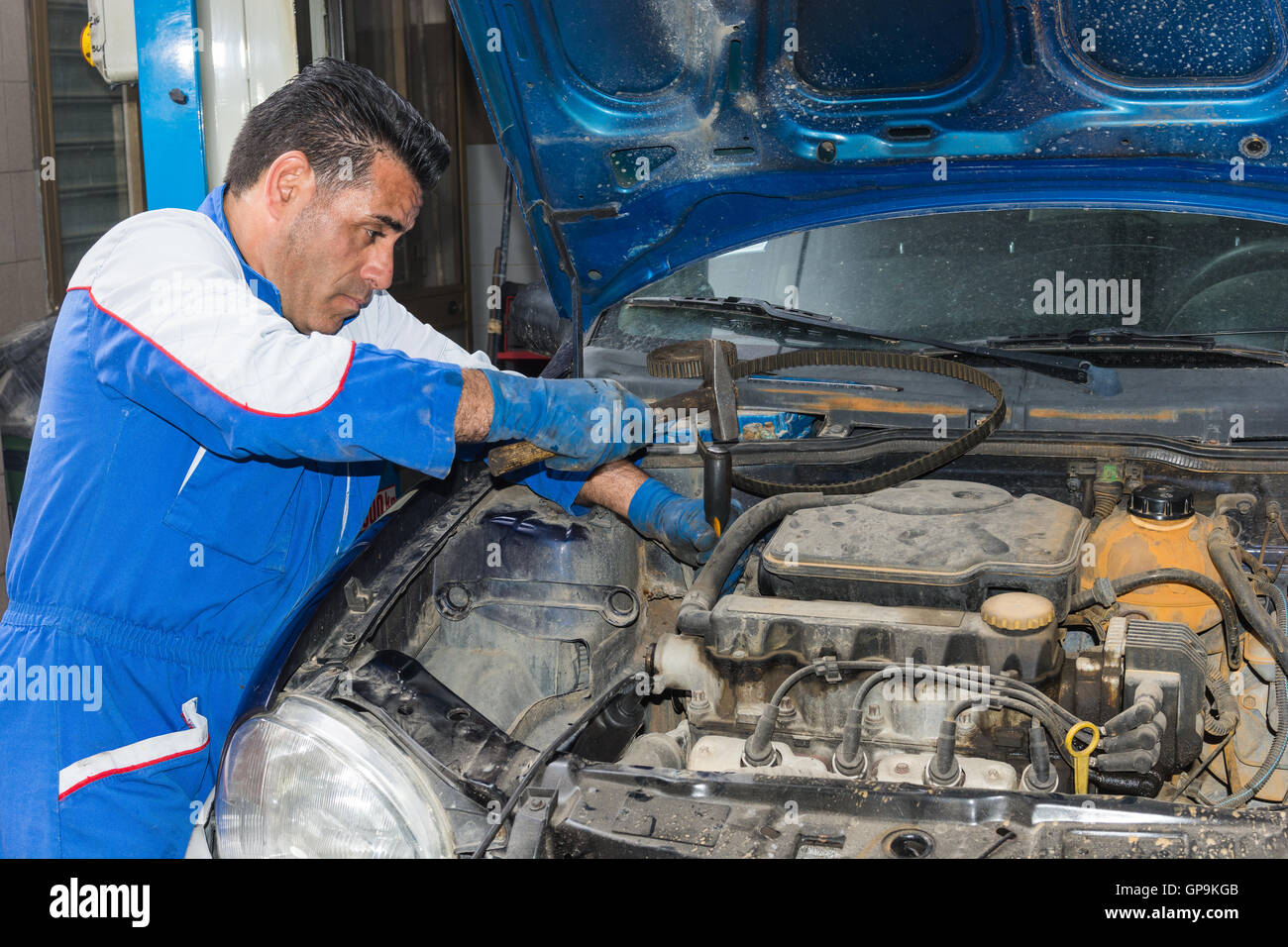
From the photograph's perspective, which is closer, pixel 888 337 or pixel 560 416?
pixel 560 416

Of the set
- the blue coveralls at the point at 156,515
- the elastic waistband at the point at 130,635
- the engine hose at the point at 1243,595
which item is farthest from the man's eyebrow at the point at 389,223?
the engine hose at the point at 1243,595

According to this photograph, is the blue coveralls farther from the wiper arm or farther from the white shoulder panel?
the wiper arm

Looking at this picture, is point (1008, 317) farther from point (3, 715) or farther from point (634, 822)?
point (3, 715)

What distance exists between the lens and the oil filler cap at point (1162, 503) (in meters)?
1.69

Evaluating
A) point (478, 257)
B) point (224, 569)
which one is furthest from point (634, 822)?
point (478, 257)

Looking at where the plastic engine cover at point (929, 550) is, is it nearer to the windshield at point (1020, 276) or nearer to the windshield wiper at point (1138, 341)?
the windshield wiper at point (1138, 341)

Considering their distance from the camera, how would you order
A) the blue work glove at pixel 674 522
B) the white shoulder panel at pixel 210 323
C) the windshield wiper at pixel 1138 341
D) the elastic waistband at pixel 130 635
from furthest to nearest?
the windshield wiper at pixel 1138 341, the blue work glove at pixel 674 522, the elastic waistband at pixel 130 635, the white shoulder panel at pixel 210 323

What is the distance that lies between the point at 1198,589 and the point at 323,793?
1.22 m

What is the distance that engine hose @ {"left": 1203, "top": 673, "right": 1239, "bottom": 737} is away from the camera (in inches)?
61.2

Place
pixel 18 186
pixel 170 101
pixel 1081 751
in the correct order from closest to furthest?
pixel 1081 751
pixel 170 101
pixel 18 186

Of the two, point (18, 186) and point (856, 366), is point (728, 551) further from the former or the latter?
point (18, 186)

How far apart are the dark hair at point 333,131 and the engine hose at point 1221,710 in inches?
55.8

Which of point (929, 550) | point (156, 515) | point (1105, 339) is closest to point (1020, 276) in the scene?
point (1105, 339)

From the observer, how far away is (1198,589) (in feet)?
5.49
